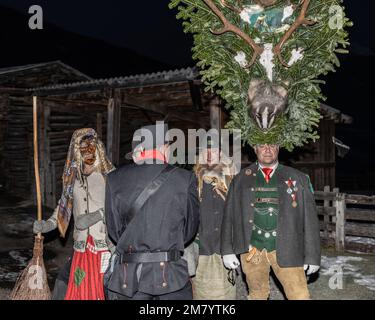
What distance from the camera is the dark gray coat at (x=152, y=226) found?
103 inches

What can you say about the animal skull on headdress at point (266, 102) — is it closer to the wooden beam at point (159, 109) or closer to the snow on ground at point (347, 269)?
the snow on ground at point (347, 269)

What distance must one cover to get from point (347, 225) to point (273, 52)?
18.1 ft

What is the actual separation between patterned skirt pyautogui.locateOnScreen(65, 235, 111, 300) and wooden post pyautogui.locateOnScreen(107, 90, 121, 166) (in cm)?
546

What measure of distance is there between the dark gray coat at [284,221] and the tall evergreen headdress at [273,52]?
1.20ft

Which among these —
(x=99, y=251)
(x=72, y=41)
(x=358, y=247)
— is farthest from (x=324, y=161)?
(x=72, y=41)

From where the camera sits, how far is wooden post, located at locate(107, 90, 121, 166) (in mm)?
8844

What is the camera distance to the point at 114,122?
352 inches

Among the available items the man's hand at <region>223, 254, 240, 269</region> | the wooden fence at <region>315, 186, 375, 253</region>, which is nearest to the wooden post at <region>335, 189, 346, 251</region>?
the wooden fence at <region>315, 186, 375, 253</region>

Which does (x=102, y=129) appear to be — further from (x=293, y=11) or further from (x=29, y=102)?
(x=293, y=11)

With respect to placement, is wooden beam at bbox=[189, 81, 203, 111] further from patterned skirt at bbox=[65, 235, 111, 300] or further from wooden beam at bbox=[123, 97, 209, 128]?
patterned skirt at bbox=[65, 235, 111, 300]

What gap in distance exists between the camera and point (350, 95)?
58125 mm

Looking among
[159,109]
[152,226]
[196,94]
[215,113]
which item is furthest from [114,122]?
[152,226]

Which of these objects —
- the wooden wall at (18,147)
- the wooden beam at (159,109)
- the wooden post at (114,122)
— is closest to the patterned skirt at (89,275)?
the wooden post at (114,122)

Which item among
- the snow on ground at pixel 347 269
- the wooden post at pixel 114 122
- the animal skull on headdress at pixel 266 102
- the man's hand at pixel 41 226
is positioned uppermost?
the wooden post at pixel 114 122
